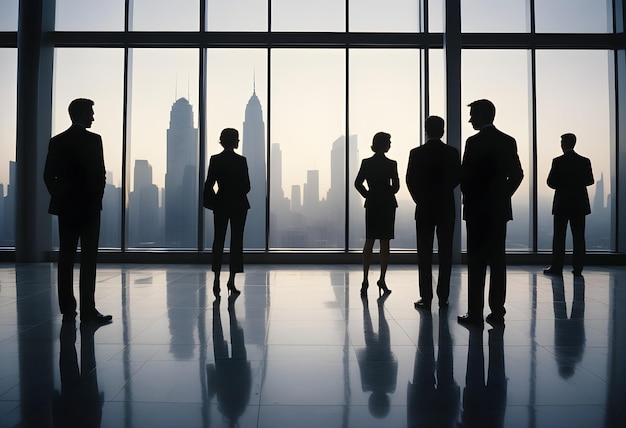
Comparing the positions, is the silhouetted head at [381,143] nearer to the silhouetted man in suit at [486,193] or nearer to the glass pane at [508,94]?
the silhouetted man in suit at [486,193]

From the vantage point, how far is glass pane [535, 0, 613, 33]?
820 centimetres

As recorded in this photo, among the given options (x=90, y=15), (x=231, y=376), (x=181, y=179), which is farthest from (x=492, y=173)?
(x=90, y=15)

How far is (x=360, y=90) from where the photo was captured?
8117mm

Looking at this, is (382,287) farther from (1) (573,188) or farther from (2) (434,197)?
(1) (573,188)

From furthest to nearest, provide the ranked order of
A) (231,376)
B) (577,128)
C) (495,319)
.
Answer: (577,128)
(495,319)
(231,376)

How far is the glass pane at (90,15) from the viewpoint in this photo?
8.13 metres

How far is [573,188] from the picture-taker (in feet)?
20.6

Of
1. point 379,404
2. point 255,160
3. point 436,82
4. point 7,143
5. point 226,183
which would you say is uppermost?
point 436,82

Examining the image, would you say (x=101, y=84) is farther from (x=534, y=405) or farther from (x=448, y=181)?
(x=534, y=405)

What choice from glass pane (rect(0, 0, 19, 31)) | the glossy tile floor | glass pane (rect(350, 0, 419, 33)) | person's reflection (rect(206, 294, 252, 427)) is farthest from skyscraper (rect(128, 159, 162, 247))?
person's reflection (rect(206, 294, 252, 427))

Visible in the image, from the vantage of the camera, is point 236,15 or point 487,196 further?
point 236,15

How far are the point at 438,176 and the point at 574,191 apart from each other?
329 centimetres

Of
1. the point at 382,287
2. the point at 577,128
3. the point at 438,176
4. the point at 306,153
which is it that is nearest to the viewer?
the point at 438,176

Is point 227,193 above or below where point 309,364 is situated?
above
